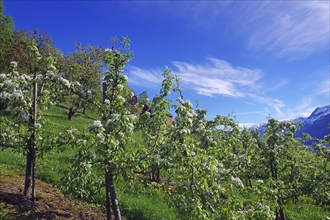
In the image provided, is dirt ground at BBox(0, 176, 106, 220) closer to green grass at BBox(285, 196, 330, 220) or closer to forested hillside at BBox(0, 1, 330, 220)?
forested hillside at BBox(0, 1, 330, 220)

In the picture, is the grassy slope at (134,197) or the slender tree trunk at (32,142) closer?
the slender tree trunk at (32,142)

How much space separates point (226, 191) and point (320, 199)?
300 inches

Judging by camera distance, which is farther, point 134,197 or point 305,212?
point 305,212

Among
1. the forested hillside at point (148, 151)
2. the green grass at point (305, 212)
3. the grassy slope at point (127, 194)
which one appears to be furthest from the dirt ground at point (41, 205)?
the green grass at point (305, 212)

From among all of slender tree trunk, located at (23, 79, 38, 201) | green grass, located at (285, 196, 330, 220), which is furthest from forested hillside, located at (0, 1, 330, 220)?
green grass, located at (285, 196, 330, 220)

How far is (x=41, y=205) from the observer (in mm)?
11766

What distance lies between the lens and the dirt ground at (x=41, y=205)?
35.4 ft

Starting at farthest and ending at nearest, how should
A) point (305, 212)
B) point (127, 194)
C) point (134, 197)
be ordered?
point (305, 212)
point (127, 194)
point (134, 197)

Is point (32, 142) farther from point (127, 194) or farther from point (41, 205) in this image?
point (127, 194)

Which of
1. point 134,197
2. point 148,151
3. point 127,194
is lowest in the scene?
point 134,197

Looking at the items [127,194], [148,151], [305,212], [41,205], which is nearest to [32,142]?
[41,205]

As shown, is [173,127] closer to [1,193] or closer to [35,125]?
[35,125]

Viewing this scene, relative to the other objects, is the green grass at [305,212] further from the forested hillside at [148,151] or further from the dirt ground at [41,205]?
the dirt ground at [41,205]

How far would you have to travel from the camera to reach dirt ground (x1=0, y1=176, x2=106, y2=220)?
35.4ft
